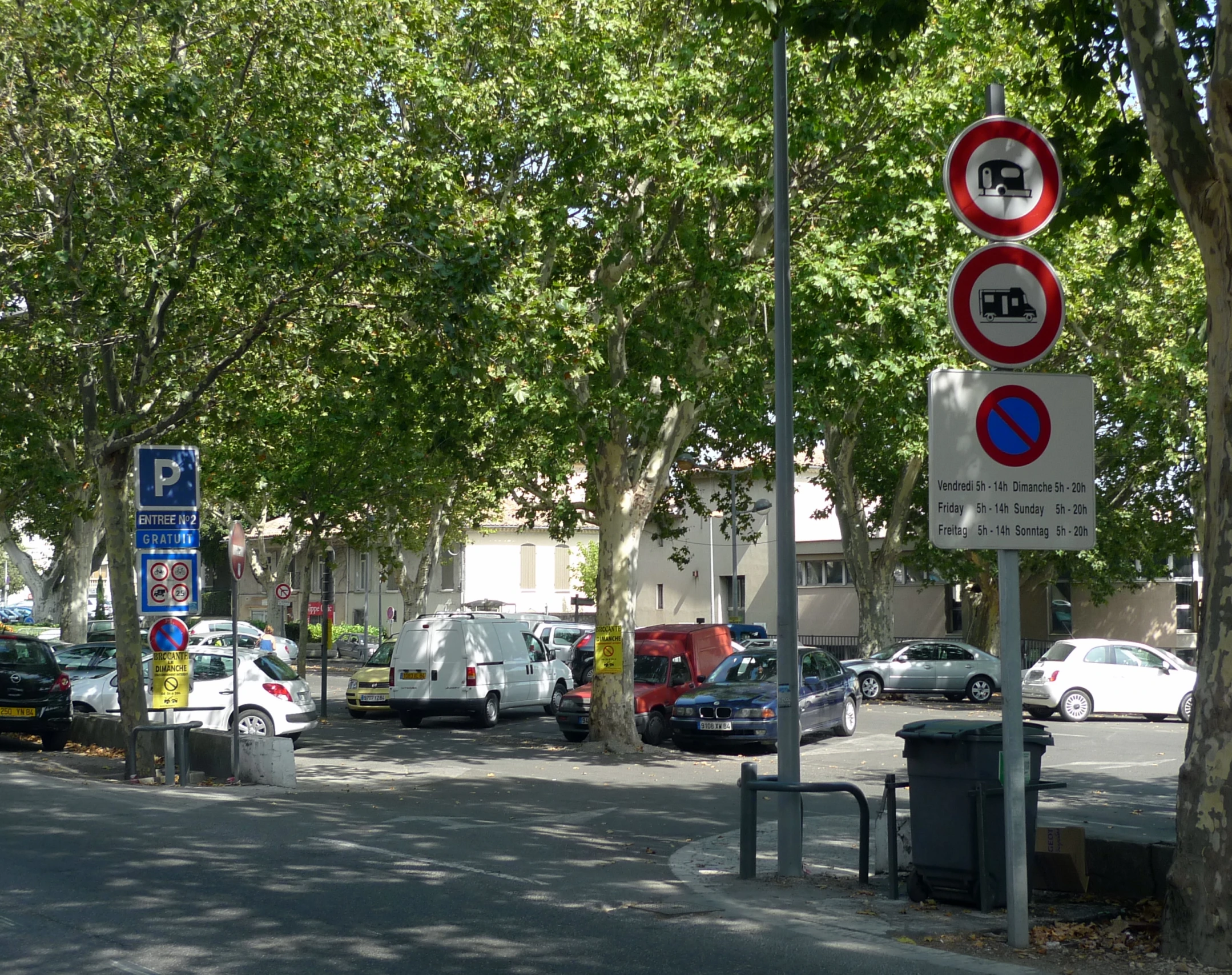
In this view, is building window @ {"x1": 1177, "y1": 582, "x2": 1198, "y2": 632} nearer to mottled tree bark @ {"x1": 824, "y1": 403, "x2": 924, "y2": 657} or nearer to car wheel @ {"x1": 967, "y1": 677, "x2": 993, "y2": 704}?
A: mottled tree bark @ {"x1": 824, "y1": 403, "x2": 924, "y2": 657}

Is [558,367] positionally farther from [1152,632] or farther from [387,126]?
[1152,632]

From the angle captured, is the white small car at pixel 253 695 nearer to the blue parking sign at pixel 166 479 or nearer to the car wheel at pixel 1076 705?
the blue parking sign at pixel 166 479

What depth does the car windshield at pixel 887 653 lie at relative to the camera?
33188mm

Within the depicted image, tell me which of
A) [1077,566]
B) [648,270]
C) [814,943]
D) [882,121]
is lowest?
[814,943]

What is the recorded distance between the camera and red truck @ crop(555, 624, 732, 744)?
71.6 ft

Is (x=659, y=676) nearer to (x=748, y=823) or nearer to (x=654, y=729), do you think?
(x=654, y=729)

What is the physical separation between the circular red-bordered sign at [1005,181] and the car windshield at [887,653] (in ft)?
88.8

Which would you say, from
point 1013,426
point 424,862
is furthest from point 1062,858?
A: point 424,862

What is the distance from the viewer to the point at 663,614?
56500 mm

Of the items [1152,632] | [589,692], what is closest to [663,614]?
[1152,632]

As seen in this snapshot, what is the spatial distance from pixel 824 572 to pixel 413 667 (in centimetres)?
2810

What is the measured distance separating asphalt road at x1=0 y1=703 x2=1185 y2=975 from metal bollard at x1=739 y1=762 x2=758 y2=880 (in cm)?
53

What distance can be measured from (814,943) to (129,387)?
1273 centimetres

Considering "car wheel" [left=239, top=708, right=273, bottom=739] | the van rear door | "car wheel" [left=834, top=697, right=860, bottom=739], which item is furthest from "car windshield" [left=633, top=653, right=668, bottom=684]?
"car wheel" [left=239, top=708, right=273, bottom=739]
